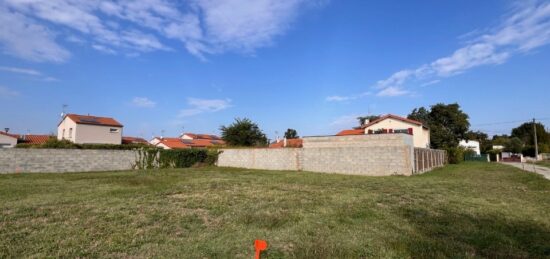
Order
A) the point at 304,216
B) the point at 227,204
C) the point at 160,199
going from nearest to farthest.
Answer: the point at 304,216
the point at 227,204
the point at 160,199

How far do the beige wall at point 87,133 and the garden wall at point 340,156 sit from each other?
18.6 metres

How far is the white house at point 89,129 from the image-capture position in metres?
34.7

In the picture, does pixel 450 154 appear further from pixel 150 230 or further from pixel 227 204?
pixel 150 230

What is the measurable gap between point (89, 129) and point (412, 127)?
3537 centimetres

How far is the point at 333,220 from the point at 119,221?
3939 millimetres

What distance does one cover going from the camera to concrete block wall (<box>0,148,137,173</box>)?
57.5 ft

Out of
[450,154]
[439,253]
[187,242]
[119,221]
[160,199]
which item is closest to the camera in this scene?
[439,253]

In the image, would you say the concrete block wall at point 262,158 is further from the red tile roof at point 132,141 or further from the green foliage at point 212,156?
the red tile roof at point 132,141

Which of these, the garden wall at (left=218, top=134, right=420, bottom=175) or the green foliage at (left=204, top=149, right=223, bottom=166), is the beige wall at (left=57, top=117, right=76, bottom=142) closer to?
the green foliage at (left=204, top=149, right=223, bottom=166)

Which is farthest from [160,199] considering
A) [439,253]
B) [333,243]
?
[439,253]

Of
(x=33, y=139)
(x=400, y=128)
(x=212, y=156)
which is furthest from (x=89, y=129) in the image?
(x=400, y=128)

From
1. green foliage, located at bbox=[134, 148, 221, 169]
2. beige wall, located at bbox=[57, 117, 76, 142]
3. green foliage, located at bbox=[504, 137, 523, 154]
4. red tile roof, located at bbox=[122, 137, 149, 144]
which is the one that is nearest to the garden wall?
green foliage, located at bbox=[134, 148, 221, 169]

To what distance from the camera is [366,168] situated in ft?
61.7

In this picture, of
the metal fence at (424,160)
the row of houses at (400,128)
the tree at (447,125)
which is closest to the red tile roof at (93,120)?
the row of houses at (400,128)
